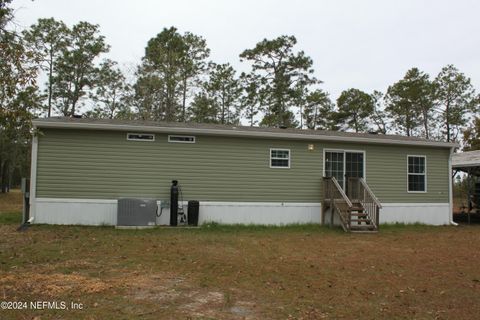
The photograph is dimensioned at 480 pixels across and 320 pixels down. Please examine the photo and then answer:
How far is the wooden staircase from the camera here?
435 inches

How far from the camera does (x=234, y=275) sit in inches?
231

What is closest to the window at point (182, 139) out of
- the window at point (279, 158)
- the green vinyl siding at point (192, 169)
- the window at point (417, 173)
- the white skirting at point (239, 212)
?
the green vinyl siding at point (192, 169)

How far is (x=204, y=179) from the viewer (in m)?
11.4

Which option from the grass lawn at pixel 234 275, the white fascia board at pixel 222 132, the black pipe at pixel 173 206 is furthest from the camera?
the black pipe at pixel 173 206

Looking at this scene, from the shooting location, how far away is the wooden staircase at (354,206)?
11.0 meters

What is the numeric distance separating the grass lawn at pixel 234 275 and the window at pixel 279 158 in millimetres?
2783

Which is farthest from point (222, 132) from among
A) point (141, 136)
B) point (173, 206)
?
point (173, 206)

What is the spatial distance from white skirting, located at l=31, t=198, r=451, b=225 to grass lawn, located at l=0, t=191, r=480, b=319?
0.71m

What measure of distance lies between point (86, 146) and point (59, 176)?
44.0 inches

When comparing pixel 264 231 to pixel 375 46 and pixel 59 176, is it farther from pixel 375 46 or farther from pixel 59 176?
pixel 375 46

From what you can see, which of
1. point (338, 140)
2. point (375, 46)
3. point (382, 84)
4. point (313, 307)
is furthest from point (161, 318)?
point (382, 84)

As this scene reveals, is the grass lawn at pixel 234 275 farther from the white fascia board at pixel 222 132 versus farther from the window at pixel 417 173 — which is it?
the window at pixel 417 173

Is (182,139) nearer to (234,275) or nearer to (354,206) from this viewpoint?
(354,206)

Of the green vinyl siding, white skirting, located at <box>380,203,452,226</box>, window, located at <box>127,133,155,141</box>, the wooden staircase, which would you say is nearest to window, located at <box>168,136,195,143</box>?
the green vinyl siding
